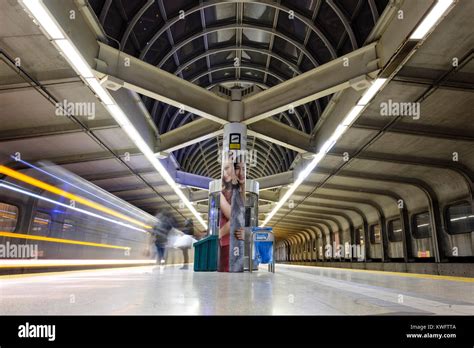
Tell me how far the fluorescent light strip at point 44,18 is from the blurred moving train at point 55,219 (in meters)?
2.75

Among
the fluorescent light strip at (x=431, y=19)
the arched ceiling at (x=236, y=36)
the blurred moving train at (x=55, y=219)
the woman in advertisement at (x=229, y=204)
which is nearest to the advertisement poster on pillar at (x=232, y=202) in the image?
the woman in advertisement at (x=229, y=204)

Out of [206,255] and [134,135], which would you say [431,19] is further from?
[206,255]

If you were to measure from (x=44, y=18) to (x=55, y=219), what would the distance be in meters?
5.77

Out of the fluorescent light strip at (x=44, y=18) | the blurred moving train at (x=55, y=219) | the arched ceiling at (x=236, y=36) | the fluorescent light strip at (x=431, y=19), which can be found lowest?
the blurred moving train at (x=55, y=219)

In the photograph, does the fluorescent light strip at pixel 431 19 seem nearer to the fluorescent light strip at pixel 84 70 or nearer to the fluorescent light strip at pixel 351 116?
the fluorescent light strip at pixel 351 116

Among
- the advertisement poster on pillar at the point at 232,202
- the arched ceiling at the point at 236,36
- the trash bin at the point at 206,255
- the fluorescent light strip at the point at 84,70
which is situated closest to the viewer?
the fluorescent light strip at the point at 84,70

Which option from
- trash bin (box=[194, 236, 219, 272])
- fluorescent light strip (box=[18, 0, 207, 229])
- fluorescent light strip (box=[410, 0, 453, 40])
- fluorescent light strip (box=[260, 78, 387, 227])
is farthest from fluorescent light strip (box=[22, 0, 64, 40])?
trash bin (box=[194, 236, 219, 272])

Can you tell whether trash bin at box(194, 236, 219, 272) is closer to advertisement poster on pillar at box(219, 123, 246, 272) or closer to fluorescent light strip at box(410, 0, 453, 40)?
advertisement poster on pillar at box(219, 123, 246, 272)

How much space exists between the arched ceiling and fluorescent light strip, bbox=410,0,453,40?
2299mm

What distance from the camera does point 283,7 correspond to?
10.9 m

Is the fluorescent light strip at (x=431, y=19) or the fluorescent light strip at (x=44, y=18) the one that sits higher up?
the fluorescent light strip at (x=431, y=19)

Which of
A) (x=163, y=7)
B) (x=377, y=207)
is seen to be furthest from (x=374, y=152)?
(x=163, y=7)

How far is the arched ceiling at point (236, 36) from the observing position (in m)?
9.45

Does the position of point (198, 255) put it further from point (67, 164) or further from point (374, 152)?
point (374, 152)
